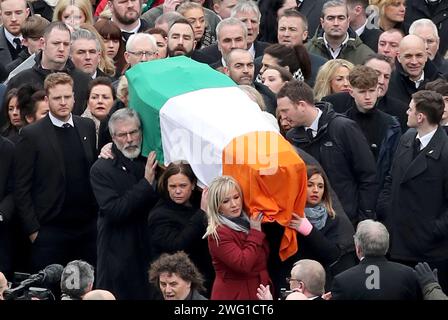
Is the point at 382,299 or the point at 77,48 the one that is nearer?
the point at 382,299

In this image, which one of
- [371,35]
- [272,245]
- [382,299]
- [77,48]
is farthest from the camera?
[371,35]

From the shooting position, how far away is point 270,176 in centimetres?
1374

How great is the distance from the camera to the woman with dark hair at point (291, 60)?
A: 17.1 metres

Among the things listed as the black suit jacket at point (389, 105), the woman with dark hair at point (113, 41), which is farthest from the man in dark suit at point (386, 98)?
the woman with dark hair at point (113, 41)

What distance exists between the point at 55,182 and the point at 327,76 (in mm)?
2756

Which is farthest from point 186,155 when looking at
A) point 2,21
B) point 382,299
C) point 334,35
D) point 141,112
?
point 2,21

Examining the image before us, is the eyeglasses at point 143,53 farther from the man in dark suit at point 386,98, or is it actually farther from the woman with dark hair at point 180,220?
the woman with dark hair at point 180,220

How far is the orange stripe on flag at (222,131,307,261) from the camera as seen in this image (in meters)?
13.8

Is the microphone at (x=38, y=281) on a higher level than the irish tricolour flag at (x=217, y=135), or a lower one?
lower

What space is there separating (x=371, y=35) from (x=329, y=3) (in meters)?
0.89

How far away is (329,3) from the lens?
59.3 feet

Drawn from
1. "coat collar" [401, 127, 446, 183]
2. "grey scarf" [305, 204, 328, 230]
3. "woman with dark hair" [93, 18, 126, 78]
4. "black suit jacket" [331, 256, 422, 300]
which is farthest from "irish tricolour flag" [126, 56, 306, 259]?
"woman with dark hair" [93, 18, 126, 78]

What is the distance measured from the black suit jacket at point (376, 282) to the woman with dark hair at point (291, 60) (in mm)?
3979
